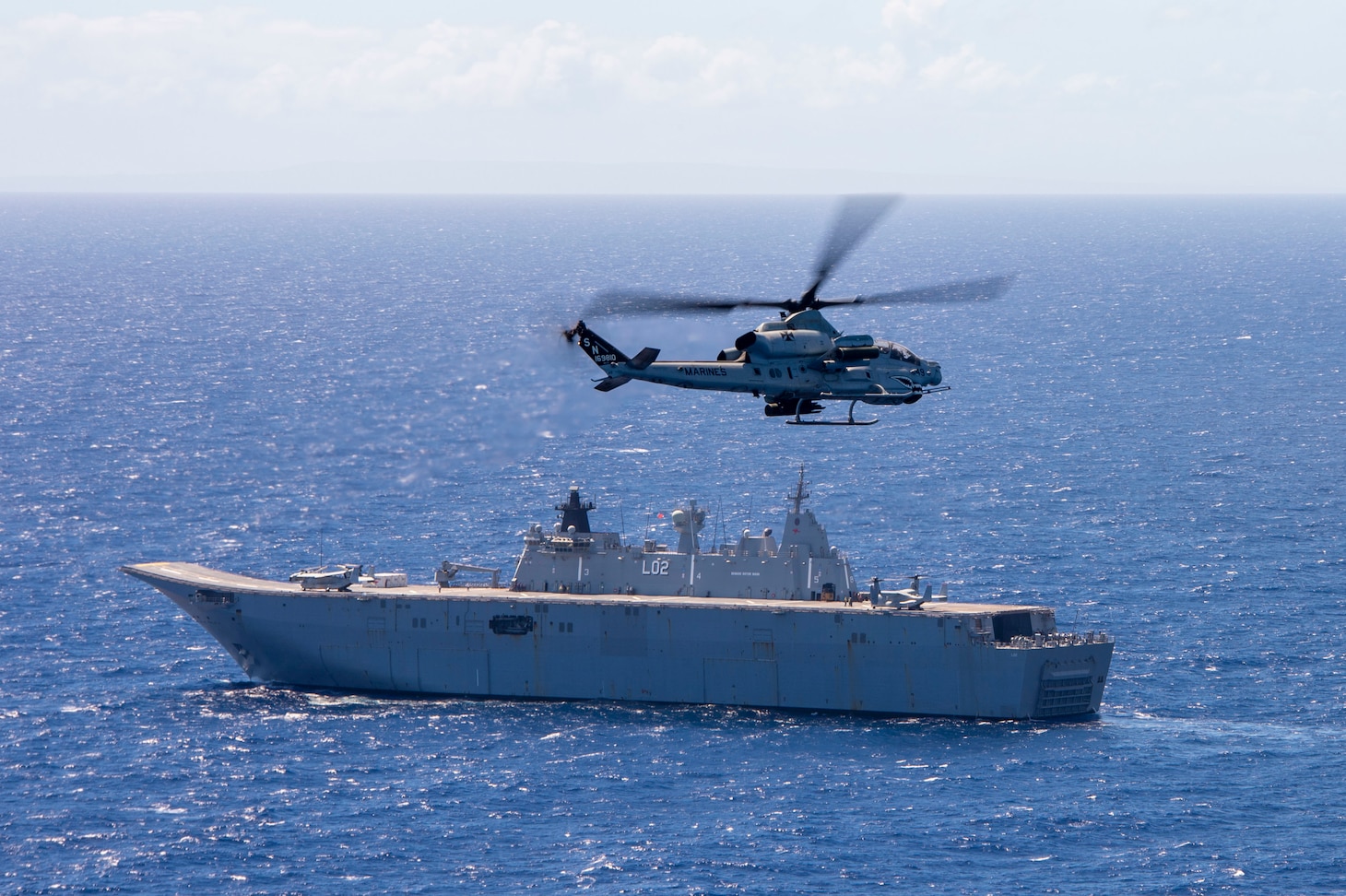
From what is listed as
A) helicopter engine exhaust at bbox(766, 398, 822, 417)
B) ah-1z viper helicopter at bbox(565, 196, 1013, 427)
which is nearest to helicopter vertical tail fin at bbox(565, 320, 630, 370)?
ah-1z viper helicopter at bbox(565, 196, 1013, 427)

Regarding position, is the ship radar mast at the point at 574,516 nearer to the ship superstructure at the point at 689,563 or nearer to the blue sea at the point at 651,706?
the ship superstructure at the point at 689,563

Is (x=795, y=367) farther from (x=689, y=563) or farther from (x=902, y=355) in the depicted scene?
(x=689, y=563)

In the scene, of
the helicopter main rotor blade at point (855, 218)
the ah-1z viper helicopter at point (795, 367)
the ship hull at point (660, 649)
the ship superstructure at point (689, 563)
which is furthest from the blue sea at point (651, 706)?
the helicopter main rotor blade at point (855, 218)

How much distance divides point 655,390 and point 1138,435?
138ft

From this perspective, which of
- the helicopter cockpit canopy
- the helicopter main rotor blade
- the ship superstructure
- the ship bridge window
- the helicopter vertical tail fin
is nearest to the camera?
the helicopter main rotor blade

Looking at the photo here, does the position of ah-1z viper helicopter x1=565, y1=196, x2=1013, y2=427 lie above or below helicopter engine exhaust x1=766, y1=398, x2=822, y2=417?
above

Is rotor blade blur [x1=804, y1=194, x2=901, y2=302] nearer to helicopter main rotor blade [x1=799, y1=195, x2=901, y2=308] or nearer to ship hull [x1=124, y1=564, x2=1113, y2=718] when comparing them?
helicopter main rotor blade [x1=799, y1=195, x2=901, y2=308]

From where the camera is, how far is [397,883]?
5156cm

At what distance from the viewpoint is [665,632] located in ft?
227

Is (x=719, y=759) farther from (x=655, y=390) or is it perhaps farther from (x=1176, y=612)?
(x=655, y=390)

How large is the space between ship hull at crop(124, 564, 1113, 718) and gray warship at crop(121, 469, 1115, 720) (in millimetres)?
69

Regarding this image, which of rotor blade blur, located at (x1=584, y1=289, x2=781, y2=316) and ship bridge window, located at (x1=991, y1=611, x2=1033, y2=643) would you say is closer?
rotor blade blur, located at (x1=584, y1=289, x2=781, y2=316)

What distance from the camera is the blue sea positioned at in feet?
176

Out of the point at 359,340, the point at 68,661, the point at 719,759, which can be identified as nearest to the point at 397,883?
the point at 719,759
